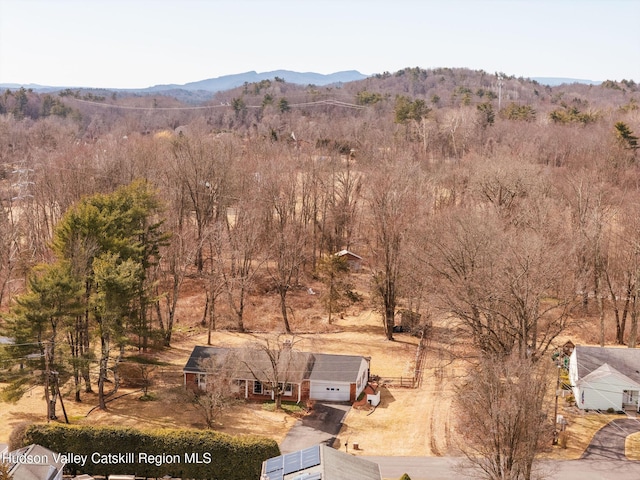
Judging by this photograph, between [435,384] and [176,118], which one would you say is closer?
[435,384]

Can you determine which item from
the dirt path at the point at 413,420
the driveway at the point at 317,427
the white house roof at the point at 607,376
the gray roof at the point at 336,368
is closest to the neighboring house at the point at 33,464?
the driveway at the point at 317,427

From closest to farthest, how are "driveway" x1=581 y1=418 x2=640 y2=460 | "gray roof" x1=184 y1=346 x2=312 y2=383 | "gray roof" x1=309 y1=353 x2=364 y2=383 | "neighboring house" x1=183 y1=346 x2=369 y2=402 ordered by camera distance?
"driveway" x1=581 y1=418 x2=640 y2=460 → "gray roof" x1=184 y1=346 x2=312 y2=383 → "neighboring house" x1=183 y1=346 x2=369 y2=402 → "gray roof" x1=309 y1=353 x2=364 y2=383

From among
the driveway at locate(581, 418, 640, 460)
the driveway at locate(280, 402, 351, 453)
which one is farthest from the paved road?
the driveway at locate(280, 402, 351, 453)

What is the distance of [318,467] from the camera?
66.6 ft

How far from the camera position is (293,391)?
32375 mm

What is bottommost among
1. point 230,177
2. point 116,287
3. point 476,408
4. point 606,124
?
point 476,408

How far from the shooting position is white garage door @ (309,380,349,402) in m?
32.2

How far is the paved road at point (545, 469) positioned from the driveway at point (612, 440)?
491 millimetres

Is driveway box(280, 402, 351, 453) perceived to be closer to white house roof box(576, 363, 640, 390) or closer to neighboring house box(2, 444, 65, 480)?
neighboring house box(2, 444, 65, 480)

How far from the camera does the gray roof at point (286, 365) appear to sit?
31.5 metres

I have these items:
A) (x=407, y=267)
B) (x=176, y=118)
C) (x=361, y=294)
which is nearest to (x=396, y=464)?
(x=407, y=267)

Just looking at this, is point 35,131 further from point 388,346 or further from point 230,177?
point 388,346

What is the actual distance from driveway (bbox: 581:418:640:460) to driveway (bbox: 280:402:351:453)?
10.6 metres

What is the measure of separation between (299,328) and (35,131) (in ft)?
229
